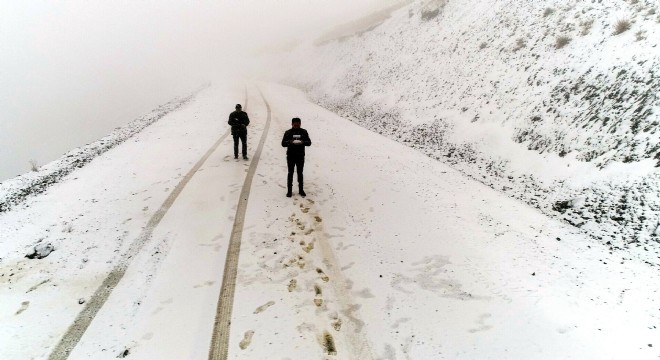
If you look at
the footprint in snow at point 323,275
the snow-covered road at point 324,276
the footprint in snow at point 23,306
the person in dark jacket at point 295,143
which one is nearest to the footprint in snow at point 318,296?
the snow-covered road at point 324,276

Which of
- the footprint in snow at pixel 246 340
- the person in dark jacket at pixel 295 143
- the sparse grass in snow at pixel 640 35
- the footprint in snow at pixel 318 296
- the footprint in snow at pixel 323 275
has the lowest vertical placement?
the footprint in snow at pixel 246 340

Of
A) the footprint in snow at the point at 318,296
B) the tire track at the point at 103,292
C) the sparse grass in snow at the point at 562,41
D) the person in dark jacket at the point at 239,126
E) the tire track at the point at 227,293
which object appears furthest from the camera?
the sparse grass in snow at the point at 562,41

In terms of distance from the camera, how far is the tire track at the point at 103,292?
4516 mm

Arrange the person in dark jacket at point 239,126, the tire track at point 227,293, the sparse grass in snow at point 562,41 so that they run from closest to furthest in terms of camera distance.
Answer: the tire track at point 227,293 → the person in dark jacket at point 239,126 → the sparse grass in snow at point 562,41

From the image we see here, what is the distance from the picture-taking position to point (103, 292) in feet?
18.2

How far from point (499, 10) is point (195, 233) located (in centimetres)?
1844

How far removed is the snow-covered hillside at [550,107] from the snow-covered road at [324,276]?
1080mm

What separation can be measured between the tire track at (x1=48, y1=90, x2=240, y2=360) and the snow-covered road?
0.09 meters

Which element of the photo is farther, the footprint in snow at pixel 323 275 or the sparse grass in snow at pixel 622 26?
the sparse grass in snow at pixel 622 26

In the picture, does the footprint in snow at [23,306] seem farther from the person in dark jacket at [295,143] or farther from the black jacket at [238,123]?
the black jacket at [238,123]

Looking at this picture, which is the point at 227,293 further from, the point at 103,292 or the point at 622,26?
the point at 622,26

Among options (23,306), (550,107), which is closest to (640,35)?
(550,107)

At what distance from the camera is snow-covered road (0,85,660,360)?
4.58 metres

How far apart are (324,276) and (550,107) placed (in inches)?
363
